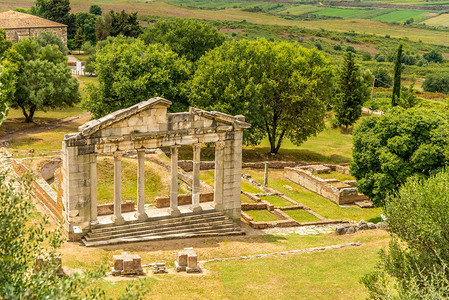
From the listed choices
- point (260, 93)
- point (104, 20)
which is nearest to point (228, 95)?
point (260, 93)

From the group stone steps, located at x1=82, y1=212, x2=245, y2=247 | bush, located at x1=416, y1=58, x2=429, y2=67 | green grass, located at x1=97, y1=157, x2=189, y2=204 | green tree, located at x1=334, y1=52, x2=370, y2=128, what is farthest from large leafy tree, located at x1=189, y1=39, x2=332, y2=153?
bush, located at x1=416, y1=58, x2=429, y2=67

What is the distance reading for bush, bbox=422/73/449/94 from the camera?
4833 inches

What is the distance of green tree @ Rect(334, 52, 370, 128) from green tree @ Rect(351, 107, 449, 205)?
3513 centimetres

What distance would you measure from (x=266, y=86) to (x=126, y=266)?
38.1m

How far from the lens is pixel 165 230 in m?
38.2

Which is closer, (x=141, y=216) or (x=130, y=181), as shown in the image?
(x=141, y=216)

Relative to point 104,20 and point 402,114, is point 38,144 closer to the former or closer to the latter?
point 402,114

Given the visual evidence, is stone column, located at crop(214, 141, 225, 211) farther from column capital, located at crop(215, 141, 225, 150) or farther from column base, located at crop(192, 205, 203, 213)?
column base, located at crop(192, 205, 203, 213)

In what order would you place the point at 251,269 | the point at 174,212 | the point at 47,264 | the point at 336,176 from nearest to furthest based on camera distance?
the point at 47,264 → the point at 251,269 → the point at 174,212 → the point at 336,176

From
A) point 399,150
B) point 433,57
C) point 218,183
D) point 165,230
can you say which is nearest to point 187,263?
point 165,230

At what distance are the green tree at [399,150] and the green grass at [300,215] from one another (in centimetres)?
475

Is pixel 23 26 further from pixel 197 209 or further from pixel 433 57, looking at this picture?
pixel 433 57

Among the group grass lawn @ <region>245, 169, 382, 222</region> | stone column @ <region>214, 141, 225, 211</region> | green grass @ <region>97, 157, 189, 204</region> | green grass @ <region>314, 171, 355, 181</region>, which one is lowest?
grass lawn @ <region>245, 169, 382, 222</region>

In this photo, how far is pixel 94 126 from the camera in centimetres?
Result: 3488
